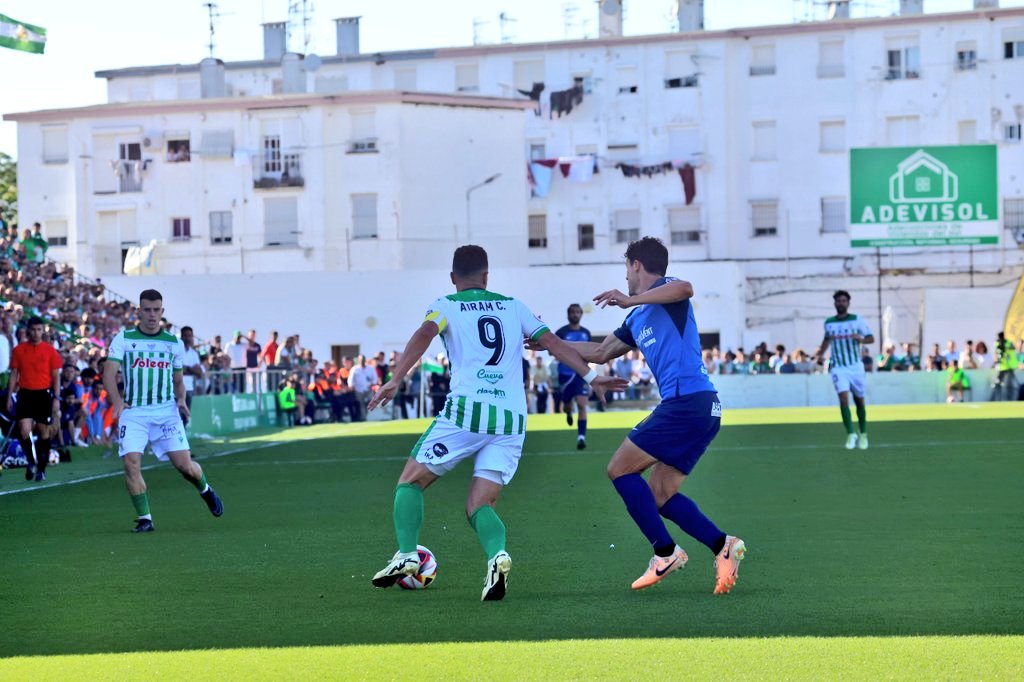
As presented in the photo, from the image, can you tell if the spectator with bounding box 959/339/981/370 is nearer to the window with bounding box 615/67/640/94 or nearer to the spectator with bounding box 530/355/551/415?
the spectator with bounding box 530/355/551/415

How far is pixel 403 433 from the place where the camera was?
32.9 meters

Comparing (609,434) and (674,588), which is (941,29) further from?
(674,588)

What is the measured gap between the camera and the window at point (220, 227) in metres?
70.0

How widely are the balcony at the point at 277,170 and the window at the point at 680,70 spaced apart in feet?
53.8

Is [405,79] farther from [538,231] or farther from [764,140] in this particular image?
[764,140]

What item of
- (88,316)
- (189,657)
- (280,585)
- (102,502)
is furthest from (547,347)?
(88,316)

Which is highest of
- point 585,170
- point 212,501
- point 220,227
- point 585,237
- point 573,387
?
point 585,170

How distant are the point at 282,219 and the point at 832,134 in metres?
23.8

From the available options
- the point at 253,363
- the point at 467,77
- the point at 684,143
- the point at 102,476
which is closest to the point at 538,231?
the point at 684,143

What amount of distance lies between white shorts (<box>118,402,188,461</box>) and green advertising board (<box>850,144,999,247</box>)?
4742 cm

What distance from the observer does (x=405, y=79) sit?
76.5 m

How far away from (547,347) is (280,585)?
2.14 meters

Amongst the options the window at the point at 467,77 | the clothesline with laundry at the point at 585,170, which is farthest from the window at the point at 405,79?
the clothesline with laundry at the point at 585,170

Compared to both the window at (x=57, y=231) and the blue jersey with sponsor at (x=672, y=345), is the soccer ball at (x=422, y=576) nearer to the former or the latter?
the blue jersey with sponsor at (x=672, y=345)
